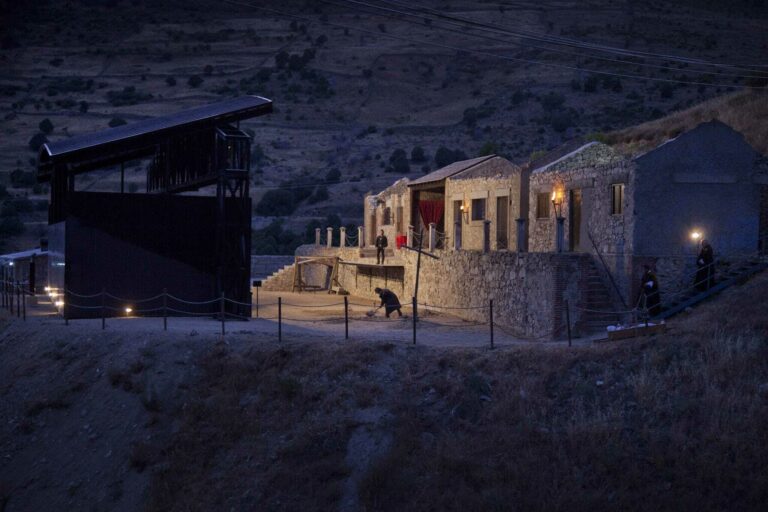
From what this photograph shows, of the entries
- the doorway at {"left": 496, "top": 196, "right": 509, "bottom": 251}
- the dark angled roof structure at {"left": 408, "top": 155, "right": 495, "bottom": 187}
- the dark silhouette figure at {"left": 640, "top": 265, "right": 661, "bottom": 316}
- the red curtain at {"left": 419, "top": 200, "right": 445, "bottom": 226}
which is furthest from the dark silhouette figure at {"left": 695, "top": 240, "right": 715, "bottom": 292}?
the red curtain at {"left": 419, "top": 200, "right": 445, "bottom": 226}

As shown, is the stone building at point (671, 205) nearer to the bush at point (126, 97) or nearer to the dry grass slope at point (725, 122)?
the dry grass slope at point (725, 122)

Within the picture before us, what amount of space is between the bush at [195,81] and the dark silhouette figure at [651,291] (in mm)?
84801

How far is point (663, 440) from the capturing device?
1496cm

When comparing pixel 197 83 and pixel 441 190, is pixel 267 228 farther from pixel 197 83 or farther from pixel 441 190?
pixel 197 83

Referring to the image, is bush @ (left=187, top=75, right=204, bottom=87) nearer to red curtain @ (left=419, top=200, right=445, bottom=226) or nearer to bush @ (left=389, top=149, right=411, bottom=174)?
bush @ (left=389, top=149, right=411, bottom=174)

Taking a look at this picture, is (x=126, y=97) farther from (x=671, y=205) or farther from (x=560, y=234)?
(x=671, y=205)

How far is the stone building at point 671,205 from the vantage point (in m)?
22.9

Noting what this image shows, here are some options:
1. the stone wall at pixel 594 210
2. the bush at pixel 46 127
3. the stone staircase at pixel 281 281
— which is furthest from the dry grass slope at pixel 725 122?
the bush at pixel 46 127

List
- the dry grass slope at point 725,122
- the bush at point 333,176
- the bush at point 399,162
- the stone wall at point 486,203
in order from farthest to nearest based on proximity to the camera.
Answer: the bush at point 333,176
the bush at point 399,162
the stone wall at point 486,203
the dry grass slope at point 725,122

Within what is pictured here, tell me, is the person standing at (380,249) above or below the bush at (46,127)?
below

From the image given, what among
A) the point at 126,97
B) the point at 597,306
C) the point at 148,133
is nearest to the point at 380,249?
the point at 148,133

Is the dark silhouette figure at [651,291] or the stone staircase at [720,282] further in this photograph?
the stone staircase at [720,282]

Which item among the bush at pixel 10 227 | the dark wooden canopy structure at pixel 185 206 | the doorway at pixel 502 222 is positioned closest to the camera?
the dark wooden canopy structure at pixel 185 206

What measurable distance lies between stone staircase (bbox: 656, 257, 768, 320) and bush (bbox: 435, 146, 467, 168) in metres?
51.2
